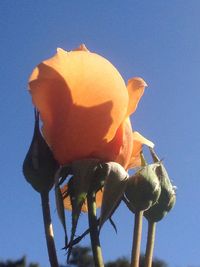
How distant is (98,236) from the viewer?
598 millimetres

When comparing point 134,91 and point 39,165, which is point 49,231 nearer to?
point 39,165

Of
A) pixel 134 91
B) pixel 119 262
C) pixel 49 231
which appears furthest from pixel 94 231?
pixel 119 262

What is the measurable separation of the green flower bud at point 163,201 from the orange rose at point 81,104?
0.06 meters

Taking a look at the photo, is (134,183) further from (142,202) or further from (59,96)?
(59,96)

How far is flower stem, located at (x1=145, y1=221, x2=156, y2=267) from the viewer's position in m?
0.64

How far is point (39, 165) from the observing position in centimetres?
63

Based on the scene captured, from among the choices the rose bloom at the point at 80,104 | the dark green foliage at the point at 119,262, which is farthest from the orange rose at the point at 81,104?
the dark green foliage at the point at 119,262

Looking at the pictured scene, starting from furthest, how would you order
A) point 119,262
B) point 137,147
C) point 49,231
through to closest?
point 119,262 → point 137,147 → point 49,231

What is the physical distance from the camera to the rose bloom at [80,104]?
25.0 inches

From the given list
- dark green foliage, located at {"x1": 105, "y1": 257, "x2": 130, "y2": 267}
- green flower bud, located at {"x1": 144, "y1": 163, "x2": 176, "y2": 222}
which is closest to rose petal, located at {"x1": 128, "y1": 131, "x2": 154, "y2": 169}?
green flower bud, located at {"x1": 144, "y1": 163, "x2": 176, "y2": 222}

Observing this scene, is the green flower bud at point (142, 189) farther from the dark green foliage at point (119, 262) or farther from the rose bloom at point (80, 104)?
the dark green foliage at point (119, 262)

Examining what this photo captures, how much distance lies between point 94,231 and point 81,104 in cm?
14

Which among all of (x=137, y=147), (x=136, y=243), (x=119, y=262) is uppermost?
(x=119, y=262)

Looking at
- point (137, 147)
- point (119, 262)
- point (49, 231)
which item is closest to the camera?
point (49, 231)
